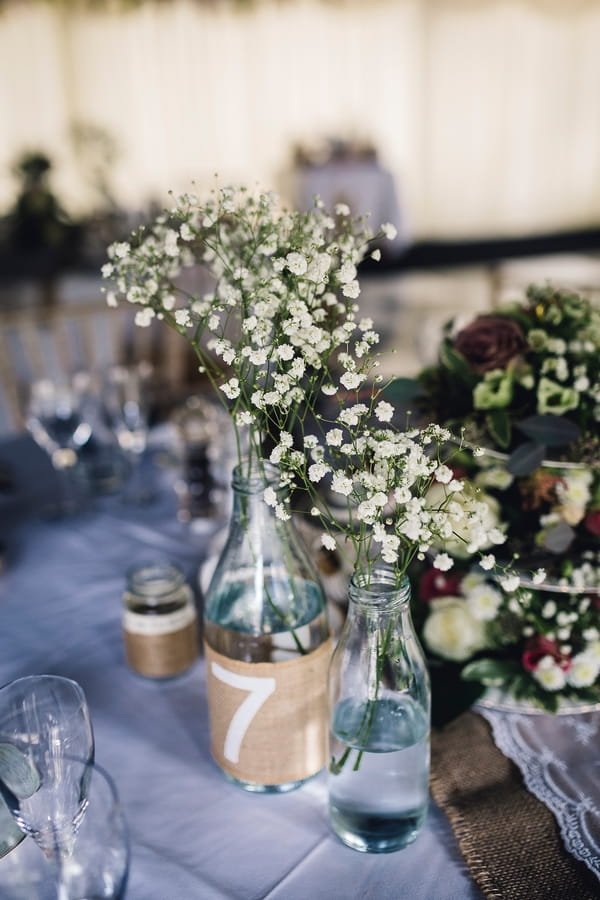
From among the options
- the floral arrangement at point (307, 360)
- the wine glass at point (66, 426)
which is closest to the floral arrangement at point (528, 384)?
the floral arrangement at point (307, 360)

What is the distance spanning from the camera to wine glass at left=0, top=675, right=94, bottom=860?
0.62 m

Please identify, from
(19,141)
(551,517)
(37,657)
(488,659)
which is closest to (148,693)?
(37,657)

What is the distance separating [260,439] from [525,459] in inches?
13.0

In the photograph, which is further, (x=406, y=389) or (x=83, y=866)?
(x=406, y=389)

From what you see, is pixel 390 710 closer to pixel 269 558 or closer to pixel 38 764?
pixel 269 558

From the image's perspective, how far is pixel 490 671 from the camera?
860mm

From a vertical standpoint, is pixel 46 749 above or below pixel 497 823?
above

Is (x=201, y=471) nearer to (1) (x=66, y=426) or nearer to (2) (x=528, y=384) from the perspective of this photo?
(1) (x=66, y=426)

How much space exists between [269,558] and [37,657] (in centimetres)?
43

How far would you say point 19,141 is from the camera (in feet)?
25.1

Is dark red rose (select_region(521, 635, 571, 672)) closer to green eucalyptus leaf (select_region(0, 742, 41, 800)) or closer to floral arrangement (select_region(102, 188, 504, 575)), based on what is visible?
floral arrangement (select_region(102, 188, 504, 575))

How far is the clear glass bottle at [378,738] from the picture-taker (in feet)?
2.17

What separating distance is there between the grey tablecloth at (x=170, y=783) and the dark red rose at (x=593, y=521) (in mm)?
360

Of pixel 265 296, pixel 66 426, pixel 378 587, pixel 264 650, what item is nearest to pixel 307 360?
pixel 265 296
